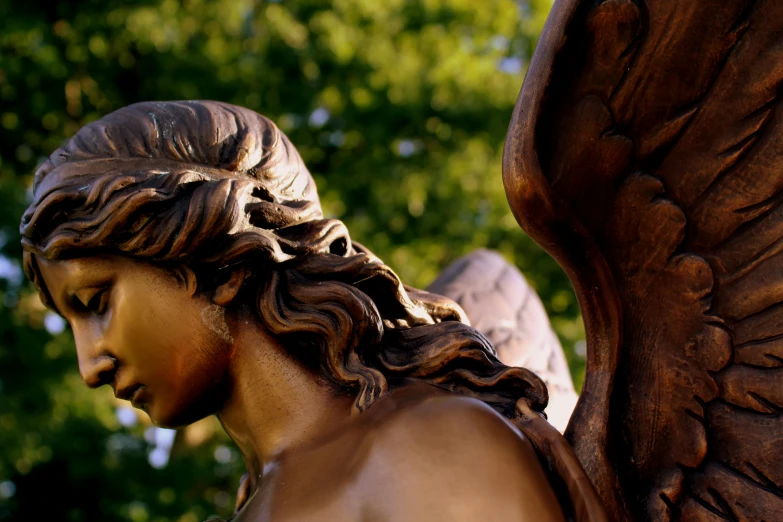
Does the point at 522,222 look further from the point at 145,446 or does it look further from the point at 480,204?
the point at 480,204

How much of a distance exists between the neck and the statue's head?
0.03m

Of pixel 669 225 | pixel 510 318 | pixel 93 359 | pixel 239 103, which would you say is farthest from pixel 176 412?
pixel 239 103

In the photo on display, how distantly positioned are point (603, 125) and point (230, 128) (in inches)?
33.9

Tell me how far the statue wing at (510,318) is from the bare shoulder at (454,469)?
1.03m

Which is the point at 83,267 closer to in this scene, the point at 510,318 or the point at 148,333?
the point at 148,333

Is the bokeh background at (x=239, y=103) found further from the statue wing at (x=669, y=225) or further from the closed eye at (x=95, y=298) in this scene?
the statue wing at (x=669, y=225)

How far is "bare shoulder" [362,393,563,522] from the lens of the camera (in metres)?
1.83

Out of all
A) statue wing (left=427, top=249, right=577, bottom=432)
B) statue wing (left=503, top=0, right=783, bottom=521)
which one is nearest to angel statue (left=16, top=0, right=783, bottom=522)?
statue wing (left=503, top=0, right=783, bottom=521)

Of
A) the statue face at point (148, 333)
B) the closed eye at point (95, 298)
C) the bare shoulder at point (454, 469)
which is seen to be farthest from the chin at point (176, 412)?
the bare shoulder at point (454, 469)

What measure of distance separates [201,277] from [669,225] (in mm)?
1003

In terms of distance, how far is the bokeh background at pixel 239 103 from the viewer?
26.4 feet

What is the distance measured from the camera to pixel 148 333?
2158mm

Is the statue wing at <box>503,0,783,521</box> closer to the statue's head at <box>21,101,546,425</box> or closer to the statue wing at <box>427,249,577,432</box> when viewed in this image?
the statue's head at <box>21,101,546,425</box>

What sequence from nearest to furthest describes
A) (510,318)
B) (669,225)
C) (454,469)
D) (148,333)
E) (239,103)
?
(454,469) → (669,225) → (148,333) → (510,318) → (239,103)
